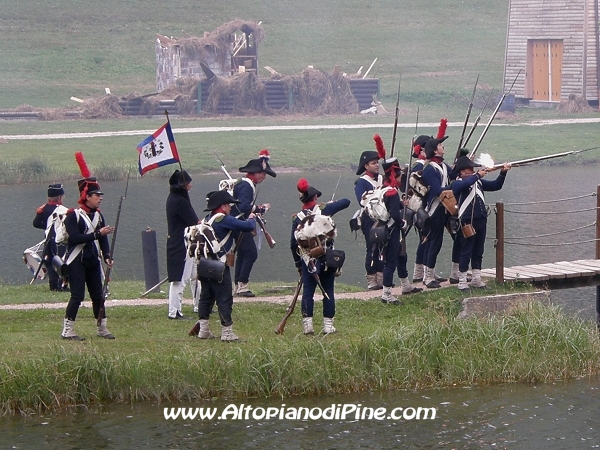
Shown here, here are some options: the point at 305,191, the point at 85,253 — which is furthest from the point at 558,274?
the point at 85,253

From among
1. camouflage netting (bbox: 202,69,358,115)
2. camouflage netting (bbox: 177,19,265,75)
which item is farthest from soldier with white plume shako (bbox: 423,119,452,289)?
camouflage netting (bbox: 177,19,265,75)

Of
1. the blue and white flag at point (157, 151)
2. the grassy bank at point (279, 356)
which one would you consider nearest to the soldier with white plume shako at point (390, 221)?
the grassy bank at point (279, 356)

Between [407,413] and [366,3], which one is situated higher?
[366,3]

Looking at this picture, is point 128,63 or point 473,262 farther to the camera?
point 128,63

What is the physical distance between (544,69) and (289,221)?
25.0 m

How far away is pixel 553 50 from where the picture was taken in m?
48.8

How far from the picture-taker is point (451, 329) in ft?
45.8

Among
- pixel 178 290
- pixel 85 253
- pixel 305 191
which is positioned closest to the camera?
pixel 85 253

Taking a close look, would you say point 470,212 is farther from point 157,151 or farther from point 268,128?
point 268,128

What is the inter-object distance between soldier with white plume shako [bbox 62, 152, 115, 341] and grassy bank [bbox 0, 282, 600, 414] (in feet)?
1.05

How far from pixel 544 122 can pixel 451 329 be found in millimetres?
32295

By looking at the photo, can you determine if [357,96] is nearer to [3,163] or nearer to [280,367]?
[3,163]

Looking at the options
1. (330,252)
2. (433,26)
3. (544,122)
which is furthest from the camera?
(433,26)

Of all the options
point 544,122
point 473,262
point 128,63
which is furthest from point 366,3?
point 473,262
